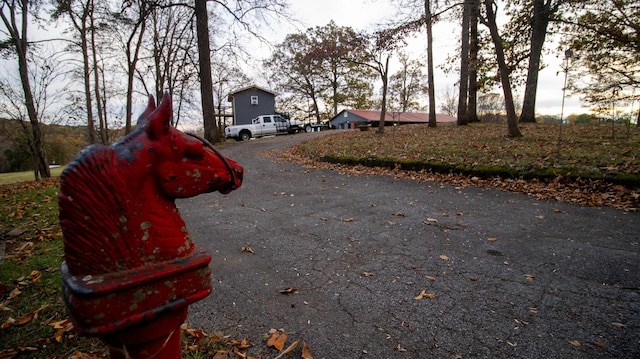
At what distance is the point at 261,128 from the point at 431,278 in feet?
77.3

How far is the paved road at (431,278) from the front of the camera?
7.14 feet

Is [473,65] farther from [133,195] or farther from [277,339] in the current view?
[133,195]

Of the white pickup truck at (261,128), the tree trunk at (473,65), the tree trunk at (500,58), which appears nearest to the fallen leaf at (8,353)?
the tree trunk at (500,58)

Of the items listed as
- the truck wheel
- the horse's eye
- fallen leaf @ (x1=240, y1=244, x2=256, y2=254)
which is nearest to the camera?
the horse's eye

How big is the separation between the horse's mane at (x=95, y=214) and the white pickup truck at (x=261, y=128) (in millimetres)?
23920

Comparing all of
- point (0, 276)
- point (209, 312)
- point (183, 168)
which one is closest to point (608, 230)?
point (209, 312)

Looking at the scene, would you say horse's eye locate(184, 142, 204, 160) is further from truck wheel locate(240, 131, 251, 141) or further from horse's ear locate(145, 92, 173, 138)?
truck wheel locate(240, 131, 251, 141)

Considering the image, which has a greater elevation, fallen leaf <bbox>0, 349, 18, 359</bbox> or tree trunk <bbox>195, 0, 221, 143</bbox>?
tree trunk <bbox>195, 0, 221, 143</bbox>

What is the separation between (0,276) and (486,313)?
14.8 ft

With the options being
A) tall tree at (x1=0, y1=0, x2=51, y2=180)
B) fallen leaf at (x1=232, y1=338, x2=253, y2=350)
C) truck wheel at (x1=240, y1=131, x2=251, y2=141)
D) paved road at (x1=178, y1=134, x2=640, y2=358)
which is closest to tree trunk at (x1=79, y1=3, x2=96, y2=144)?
tall tree at (x1=0, y1=0, x2=51, y2=180)

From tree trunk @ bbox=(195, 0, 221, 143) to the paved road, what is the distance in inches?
460

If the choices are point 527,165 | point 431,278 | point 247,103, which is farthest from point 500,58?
point 247,103

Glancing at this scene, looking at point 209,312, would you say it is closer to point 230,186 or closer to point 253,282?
point 253,282

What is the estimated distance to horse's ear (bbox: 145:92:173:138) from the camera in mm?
886
